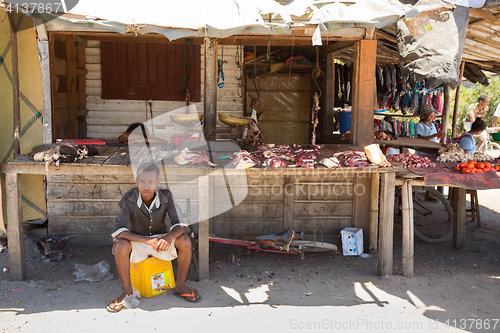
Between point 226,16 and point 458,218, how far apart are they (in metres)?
4.71

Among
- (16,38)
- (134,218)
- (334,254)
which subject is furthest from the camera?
(334,254)

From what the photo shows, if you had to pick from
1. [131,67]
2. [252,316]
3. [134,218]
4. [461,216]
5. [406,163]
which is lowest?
[252,316]

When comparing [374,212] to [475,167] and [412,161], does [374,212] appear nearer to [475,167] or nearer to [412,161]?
[412,161]

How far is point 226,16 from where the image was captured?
14.1 feet

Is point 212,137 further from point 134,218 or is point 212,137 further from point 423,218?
point 423,218

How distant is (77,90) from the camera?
279 inches

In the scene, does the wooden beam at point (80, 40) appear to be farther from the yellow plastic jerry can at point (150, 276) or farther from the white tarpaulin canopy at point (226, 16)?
the yellow plastic jerry can at point (150, 276)

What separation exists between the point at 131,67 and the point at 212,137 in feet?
9.51

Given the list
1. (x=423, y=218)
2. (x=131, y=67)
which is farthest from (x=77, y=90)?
(x=423, y=218)

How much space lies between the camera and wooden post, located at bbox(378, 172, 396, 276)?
15.7 ft

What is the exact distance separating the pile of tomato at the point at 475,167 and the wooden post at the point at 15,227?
535cm

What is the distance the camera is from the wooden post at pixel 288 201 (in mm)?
5875

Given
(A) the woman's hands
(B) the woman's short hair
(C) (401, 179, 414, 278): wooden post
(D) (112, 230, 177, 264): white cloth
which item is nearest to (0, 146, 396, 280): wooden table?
(C) (401, 179, 414, 278): wooden post

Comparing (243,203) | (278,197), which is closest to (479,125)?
(278,197)
